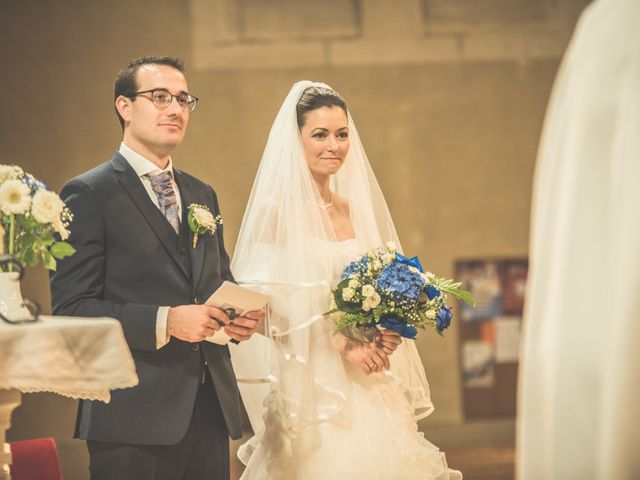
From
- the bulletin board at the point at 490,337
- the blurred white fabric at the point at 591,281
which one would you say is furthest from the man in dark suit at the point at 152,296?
the bulletin board at the point at 490,337

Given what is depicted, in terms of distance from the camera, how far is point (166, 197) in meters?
2.82

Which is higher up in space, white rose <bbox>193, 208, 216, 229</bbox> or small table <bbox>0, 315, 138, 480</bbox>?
white rose <bbox>193, 208, 216, 229</bbox>

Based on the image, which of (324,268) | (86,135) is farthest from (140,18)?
(324,268)

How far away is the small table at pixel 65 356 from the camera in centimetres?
175

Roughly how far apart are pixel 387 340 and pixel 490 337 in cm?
420

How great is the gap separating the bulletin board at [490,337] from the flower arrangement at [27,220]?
5242mm

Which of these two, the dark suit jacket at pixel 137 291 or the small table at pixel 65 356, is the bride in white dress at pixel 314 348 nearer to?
the dark suit jacket at pixel 137 291

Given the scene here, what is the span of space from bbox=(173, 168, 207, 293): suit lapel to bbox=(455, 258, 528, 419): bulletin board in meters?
4.46

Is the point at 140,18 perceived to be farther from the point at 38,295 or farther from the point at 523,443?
the point at 523,443

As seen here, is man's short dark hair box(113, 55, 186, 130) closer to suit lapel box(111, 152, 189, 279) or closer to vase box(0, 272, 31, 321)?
suit lapel box(111, 152, 189, 279)

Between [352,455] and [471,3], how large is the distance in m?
5.26

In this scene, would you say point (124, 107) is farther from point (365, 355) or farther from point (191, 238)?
point (365, 355)

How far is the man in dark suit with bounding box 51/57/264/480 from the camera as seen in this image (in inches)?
99.5

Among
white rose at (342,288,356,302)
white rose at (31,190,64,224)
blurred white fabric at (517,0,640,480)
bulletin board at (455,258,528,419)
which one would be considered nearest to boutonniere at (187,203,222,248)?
white rose at (342,288,356,302)
